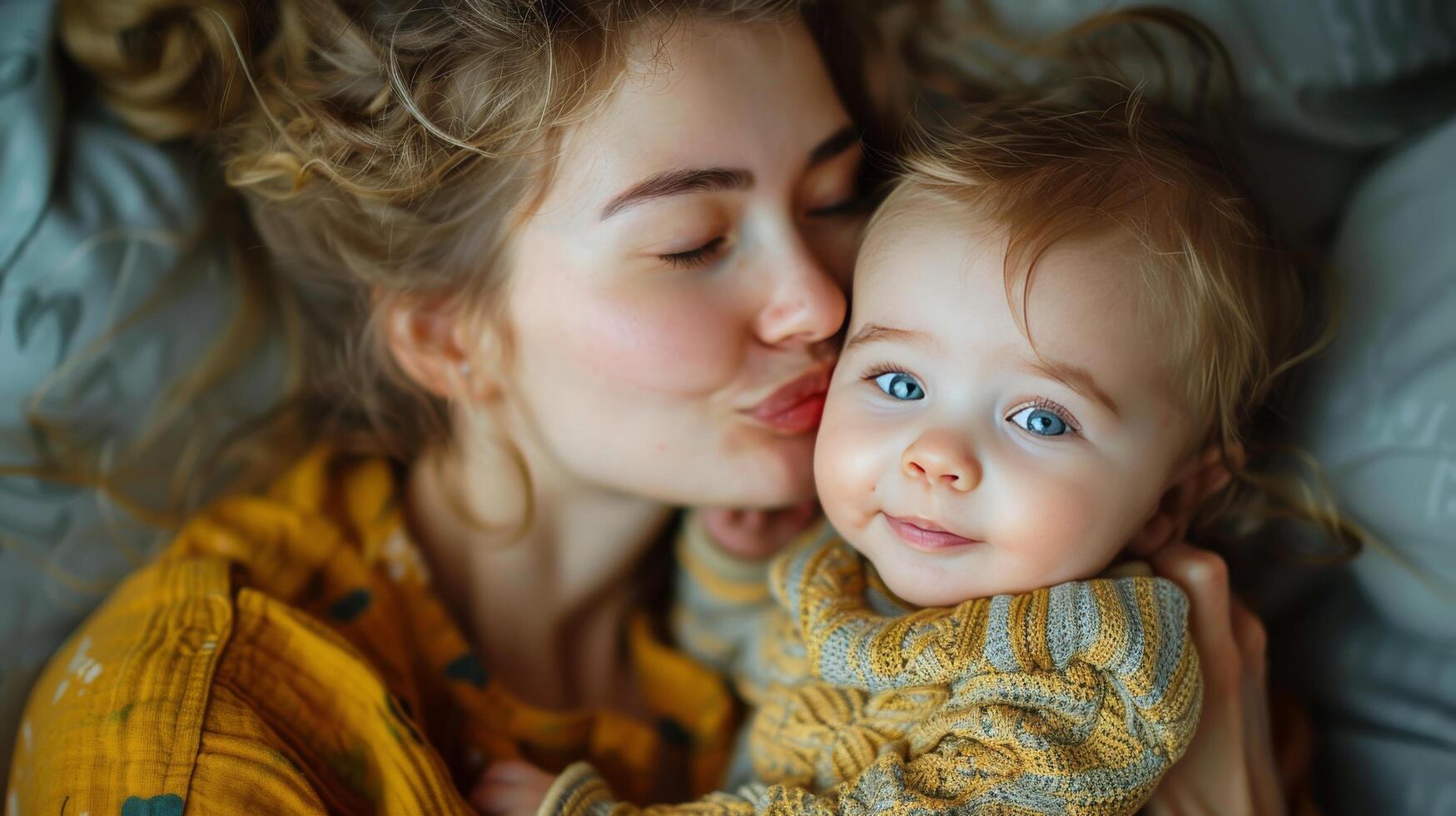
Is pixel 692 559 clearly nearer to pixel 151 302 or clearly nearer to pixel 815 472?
pixel 815 472

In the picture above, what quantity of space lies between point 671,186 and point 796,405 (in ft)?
1.06

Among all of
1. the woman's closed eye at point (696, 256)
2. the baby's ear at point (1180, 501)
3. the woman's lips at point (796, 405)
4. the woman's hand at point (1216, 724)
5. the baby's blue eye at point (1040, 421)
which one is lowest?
the woman's hand at point (1216, 724)

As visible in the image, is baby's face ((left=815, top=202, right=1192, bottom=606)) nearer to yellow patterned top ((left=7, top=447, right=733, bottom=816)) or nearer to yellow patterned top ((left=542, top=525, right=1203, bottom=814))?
yellow patterned top ((left=542, top=525, right=1203, bottom=814))

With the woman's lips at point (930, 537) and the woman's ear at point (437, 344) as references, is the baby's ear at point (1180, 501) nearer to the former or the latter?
the woman's lips at point (930, 537)

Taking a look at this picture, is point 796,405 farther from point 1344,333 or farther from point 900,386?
point 1344,333

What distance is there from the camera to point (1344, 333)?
1451mm

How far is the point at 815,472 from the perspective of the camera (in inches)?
48.8

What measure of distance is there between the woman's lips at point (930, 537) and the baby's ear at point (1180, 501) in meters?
0.28

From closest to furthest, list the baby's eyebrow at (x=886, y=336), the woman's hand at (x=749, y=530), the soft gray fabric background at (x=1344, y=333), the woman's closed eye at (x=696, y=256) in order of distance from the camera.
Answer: the baby's eyebrow at (x=886, y=336) → the woman's closed eye at (x=696, y=256) → the soft gray fabric background at (x=1344, y=333) → the woman's hand at (x=749, y=530)

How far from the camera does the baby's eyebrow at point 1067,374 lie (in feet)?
3.62

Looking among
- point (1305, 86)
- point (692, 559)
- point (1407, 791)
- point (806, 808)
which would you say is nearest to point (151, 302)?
point (692, 559)

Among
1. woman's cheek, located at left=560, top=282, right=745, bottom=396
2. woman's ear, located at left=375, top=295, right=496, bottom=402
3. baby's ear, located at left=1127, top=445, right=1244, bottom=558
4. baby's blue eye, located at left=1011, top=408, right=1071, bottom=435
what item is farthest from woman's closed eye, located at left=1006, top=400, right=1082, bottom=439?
woman's ear, located at left=375, top=295, right=496, bottom=402

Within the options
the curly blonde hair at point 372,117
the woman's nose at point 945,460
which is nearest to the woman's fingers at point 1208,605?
the woman's nose at point 945,460

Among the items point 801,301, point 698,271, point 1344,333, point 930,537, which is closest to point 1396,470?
point 1344,333
